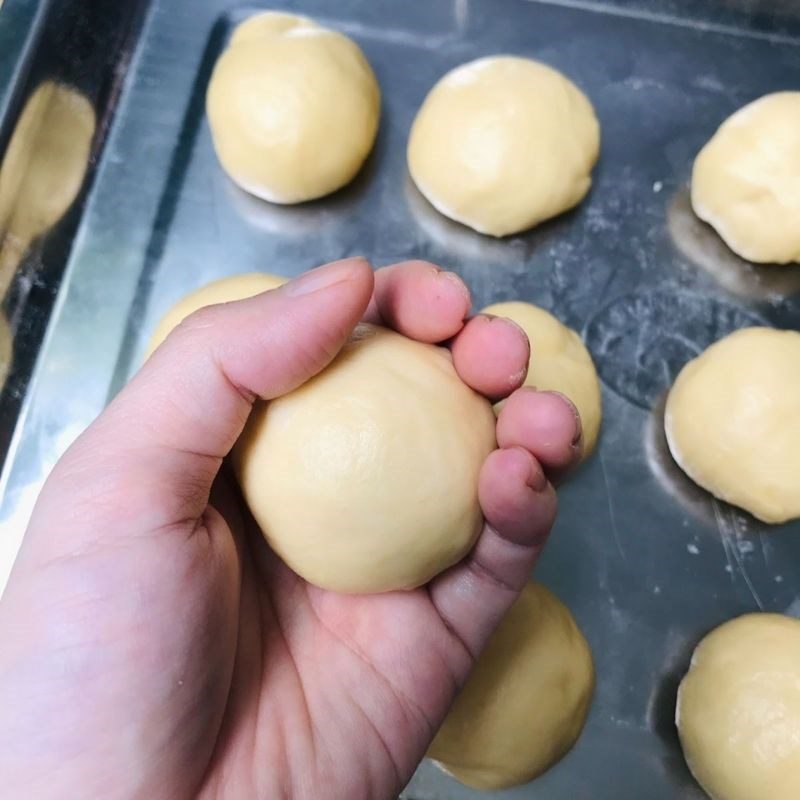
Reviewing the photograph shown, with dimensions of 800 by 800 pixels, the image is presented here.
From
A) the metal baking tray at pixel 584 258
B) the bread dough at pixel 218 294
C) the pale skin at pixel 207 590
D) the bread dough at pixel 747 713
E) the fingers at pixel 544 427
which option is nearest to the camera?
the pale skin at pixel 207 590

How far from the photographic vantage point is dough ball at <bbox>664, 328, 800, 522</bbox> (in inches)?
51.7

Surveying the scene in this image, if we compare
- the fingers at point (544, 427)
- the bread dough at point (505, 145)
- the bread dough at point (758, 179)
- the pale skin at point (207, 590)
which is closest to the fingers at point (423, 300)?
the pale skin at point (207, 590)

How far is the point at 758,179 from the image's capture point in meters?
1.48

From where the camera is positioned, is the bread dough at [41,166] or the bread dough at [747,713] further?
the bread dough at [41,166]

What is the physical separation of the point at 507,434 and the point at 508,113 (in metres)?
0.78

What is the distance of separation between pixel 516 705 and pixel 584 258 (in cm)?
82

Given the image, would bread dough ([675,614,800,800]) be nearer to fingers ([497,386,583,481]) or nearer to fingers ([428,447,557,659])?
fingers ([428,447,557,659])

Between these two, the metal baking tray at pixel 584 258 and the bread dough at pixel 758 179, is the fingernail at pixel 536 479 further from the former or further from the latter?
the bread dough at pixel 758 179

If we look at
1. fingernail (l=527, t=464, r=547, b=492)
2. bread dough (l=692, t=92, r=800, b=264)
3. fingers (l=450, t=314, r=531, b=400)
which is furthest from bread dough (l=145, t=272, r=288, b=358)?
bread dough (l=692, t=92, r=800, b=264)

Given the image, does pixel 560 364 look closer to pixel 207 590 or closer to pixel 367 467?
pixel 367 467

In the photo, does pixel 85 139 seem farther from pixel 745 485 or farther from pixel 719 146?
pixel 745 485

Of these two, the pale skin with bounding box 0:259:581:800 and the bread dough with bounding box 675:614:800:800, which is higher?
the pale skin with bounding box 0:259:581:800

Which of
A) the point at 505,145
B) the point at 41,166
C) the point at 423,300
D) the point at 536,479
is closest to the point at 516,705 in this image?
the point at 536,479

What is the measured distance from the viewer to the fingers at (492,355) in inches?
34.8
